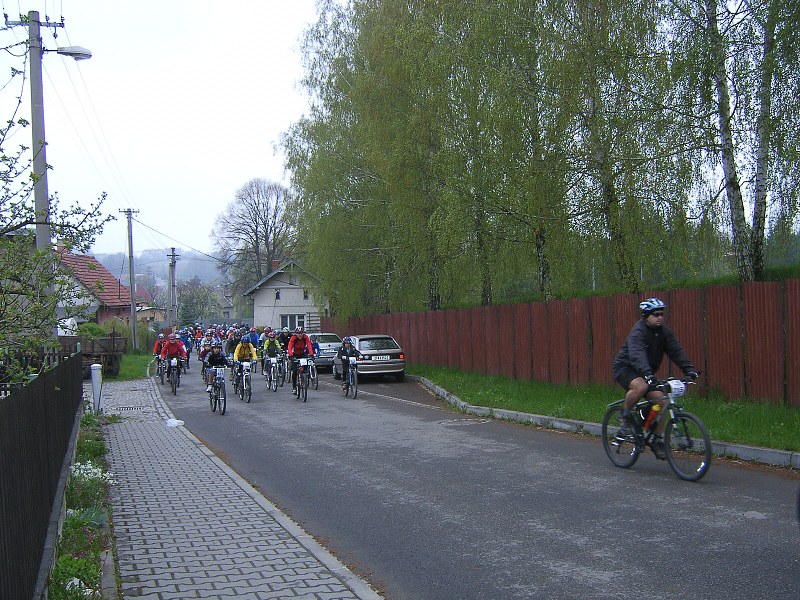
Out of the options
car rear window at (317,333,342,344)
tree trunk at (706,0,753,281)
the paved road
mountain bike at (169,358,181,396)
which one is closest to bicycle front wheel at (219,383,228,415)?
the paved road

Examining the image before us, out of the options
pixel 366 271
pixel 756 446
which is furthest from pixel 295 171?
pixel 756 446

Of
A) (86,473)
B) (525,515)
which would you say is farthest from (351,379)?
(525,515)

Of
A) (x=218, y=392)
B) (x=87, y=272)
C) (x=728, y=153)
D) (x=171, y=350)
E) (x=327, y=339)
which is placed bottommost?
(x=218, y=392)

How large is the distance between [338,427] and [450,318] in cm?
1320

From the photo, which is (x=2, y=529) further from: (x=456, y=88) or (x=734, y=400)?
(x=456, y=88)

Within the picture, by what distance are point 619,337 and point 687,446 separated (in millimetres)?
8396

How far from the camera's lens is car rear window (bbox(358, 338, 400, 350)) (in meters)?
26.9

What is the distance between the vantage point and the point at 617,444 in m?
9.34

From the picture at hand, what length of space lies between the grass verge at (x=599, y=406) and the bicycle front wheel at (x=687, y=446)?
1.55 meters

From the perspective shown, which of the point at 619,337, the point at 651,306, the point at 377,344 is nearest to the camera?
the point at 651,306

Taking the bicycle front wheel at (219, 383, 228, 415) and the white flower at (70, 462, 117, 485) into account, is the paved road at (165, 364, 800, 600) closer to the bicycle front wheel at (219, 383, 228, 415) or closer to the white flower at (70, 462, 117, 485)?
the white flower at (70, 462, 117, 485)

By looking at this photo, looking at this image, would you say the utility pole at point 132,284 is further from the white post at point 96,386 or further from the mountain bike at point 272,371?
the white post at point 96,386

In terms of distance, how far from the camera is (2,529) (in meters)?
3.53

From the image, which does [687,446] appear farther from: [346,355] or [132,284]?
[132,284]
